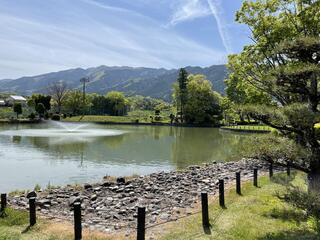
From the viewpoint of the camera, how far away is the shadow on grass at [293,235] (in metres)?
6.84

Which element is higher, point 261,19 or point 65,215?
point 261,19

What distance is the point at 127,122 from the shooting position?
237 ft

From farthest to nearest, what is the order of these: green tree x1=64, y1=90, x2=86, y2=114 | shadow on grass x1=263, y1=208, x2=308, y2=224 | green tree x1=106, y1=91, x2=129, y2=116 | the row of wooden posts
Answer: green tree x1=106, y1=91, x2=129, y2=116 < green tree x1=64, y1=90, x2=86, y2=114 < shadow on grass x1=263, y1=208, x2=308, y2=224 < the row of wooden posts

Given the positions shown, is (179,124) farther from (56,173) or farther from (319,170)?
(319,170)

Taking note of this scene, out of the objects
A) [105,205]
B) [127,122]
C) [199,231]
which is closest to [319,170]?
[199,231]

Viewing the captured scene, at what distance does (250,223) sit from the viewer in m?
8.02

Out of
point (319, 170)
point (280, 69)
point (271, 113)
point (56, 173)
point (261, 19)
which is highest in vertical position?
point (261, 19)

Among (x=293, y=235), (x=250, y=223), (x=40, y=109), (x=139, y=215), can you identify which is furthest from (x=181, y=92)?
(x=139, y=215)

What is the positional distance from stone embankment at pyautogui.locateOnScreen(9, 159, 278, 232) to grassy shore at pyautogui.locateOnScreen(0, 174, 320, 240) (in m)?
0.69

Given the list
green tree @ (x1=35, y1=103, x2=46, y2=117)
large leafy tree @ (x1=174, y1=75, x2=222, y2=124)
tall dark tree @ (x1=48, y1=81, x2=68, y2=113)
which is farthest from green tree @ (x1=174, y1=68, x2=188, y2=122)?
tall dark tree @ (x1=48, y1=81, x2=68, y2=113)

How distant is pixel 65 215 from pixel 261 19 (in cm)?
1058

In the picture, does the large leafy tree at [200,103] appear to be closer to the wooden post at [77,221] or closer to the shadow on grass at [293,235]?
the shadow on grass at [293,235]

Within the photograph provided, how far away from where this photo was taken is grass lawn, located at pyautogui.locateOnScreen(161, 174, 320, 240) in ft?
23.7

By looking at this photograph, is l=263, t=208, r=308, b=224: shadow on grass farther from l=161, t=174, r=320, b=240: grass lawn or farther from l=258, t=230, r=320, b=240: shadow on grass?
l=258, t=230, r=320, b=240: shadow on grass
